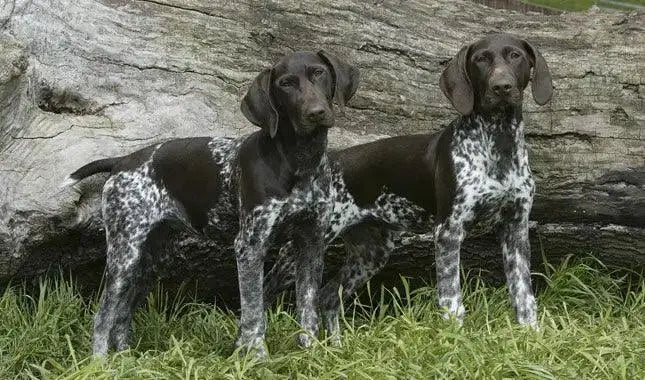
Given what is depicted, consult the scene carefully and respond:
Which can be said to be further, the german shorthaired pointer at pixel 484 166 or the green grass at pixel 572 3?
the green grass at pixel 572 3

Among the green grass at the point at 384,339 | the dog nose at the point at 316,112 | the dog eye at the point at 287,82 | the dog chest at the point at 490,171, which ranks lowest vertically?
the green grass at the point at 384,339

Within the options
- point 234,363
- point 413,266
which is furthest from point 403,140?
point 234,363

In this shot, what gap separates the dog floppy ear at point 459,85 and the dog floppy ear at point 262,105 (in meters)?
1.02

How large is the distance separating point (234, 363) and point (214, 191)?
1.19 metres

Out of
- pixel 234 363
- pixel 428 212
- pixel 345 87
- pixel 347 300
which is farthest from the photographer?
pixel 347 300

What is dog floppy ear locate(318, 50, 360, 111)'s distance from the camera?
21.0 ft

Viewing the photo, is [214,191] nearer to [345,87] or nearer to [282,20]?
[345,87]

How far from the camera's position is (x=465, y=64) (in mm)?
6641

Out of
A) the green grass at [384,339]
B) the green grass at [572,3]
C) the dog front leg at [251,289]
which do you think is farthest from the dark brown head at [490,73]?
the green grass at [572,3]

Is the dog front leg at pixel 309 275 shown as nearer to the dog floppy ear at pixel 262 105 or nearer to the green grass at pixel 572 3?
the dog floppy ear at pixel 262 105

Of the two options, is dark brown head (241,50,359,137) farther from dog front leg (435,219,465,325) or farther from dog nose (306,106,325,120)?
dog front leg (435,219,465,325)

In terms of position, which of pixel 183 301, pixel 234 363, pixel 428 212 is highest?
pixel 428 212

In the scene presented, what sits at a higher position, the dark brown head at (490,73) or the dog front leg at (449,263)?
the dark brown head at (490,73)

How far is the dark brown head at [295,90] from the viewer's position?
6234 mm
